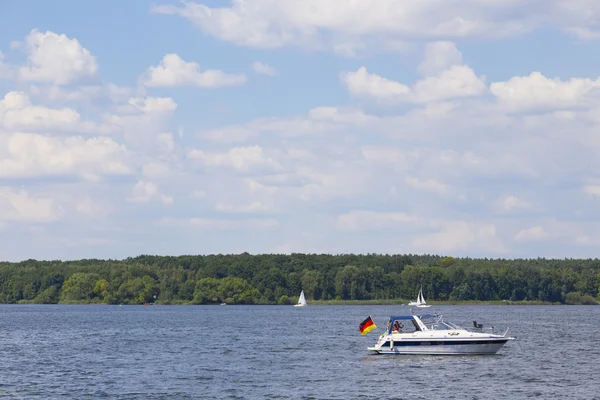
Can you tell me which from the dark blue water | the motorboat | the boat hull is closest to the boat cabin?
the motorboat

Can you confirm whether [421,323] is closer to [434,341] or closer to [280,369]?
[434,341]

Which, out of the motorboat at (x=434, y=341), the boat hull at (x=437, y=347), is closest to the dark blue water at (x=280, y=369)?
the boat hull at (x=437, y=347)

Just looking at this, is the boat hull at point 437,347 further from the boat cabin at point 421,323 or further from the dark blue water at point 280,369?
the boat cabin at point 421,323

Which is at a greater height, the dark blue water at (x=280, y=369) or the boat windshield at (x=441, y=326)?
the boat windshield at (x=441, y=326)

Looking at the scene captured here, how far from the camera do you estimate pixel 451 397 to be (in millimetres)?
60500

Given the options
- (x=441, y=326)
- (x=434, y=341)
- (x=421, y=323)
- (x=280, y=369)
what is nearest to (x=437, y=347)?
(x=434, y=341)

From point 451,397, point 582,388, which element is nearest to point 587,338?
point 582,388

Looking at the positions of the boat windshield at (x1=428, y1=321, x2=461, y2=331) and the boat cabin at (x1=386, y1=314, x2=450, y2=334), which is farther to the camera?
the boat windshield at (x1=428, y1=321, x2=461, y2=331)

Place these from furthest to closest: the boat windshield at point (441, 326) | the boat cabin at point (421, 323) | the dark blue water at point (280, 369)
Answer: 1. the boat windshield at point (441, 326)
2. the boat cabin at point (421, 323)
3. the dark blue water at point (280, 369)

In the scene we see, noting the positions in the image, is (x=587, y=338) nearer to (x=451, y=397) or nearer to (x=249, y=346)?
(x=249, y=346)

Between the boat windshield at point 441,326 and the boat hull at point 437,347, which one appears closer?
the boat hull at point 437,347

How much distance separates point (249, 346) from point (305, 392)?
4189cm

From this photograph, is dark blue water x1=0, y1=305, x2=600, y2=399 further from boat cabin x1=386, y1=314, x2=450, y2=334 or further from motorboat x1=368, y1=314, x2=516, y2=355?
boat cabin x1=386, y1=314, x2=450, y2=334

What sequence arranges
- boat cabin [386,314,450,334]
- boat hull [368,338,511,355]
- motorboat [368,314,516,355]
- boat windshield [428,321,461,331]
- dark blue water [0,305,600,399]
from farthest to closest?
boat windshield [428,321,461,331], boat cabin [386,314,450,334], boat hull [368,338,511,355], motorboat [368,314,516,355], dark blue water [0,305,600,399]
